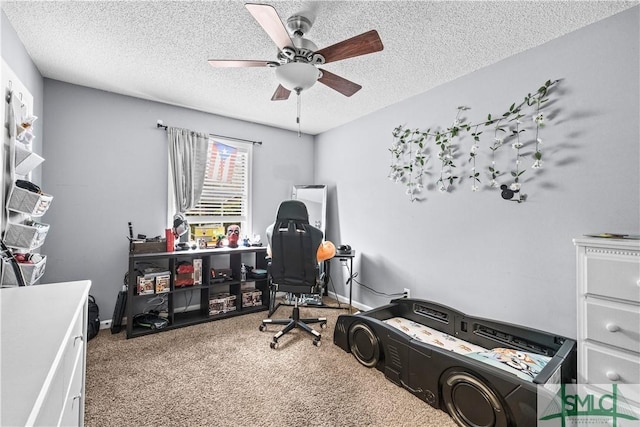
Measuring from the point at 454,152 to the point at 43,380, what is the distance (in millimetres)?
2947

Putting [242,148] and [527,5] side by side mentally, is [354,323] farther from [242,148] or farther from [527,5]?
[242,148]

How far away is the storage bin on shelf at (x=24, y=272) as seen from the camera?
1.68 m

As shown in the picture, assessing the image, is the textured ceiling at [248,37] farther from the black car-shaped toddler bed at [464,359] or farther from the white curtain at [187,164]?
the black car-shaped toddler bed at [464,359]

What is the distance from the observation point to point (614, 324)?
1.46m

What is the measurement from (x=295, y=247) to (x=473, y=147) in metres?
1.83

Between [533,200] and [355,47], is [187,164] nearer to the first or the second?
[355,47]

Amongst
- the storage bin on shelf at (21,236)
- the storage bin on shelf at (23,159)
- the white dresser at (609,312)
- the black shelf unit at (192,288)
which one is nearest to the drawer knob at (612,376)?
the white dresser at (609,312)

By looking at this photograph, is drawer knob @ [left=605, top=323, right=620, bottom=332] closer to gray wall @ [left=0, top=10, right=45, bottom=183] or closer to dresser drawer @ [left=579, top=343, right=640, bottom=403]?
dresser drawer @ [left=579, top=343, right=640, bottom=403]

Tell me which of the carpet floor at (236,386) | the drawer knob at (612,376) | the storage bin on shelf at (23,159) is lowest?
the carpet floor at (236,386)

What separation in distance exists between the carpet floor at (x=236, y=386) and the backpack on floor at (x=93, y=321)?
11 centimetres

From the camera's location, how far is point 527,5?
173 centimetres

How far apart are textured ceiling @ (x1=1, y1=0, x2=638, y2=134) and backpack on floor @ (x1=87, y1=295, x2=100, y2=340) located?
224 centimetres

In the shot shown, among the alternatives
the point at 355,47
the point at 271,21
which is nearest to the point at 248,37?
the point at 271,21

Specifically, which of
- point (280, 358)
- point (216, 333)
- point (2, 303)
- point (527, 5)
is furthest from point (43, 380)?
point (527, 5)
